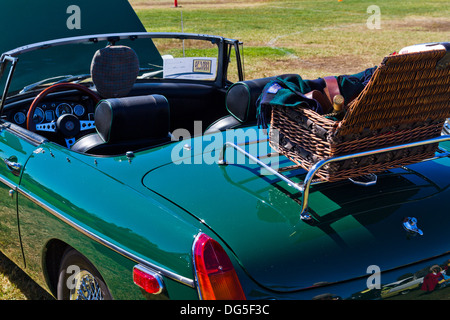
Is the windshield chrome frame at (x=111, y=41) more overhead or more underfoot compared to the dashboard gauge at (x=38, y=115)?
more overhead

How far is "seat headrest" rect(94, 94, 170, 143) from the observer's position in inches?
117

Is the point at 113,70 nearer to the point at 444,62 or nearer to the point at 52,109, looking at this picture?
the point at 52,109

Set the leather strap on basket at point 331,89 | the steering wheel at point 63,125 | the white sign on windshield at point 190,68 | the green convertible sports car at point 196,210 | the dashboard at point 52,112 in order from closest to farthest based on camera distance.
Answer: the green convertible sports car at point 196,210 < the leather strap on basket at point 331,89 < the steering wheel at point 63,125 < the dashboard at point 52,112 < the white sign on windshield at point 190,68

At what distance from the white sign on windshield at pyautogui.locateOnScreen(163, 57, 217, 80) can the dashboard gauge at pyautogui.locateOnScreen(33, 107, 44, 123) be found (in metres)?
1.18

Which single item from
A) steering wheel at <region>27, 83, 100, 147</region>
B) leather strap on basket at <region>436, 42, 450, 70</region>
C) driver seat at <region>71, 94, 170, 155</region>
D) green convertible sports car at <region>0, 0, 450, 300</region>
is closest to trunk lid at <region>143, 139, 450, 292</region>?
green convertible sports car at <region>0, 0, 450, 300</region>

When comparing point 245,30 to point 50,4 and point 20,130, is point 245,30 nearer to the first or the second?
point 50,4

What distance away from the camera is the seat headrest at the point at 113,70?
12.1ft

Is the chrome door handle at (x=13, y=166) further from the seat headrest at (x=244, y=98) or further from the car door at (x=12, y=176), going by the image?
the seat headrest at (x=244, y=98)

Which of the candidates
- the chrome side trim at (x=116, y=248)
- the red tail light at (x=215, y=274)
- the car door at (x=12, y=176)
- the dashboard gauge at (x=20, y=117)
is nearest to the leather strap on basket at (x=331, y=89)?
the red tail light at (x=215, y=274)

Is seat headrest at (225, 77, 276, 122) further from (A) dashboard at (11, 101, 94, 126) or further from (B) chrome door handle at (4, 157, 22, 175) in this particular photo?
(B) chrome door handle at (4, 157, 22, 175)

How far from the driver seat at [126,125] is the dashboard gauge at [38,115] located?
1.94ft

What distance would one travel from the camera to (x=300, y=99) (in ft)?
8.18

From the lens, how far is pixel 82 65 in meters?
4.41

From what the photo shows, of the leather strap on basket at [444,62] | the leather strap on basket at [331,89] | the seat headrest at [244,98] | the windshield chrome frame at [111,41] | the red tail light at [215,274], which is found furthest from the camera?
the windshield chrome frame at [111,41]
